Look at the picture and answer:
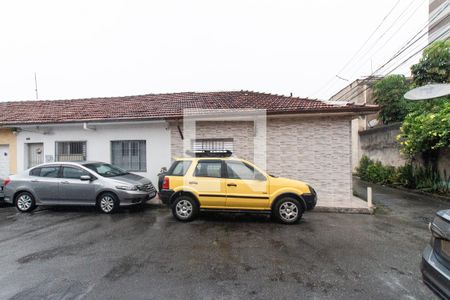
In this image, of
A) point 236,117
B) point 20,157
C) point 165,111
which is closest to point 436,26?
point 236,117

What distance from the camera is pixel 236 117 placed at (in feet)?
27.2

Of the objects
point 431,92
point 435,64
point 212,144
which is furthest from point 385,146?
point 212,144

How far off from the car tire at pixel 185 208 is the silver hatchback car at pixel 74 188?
1.52m

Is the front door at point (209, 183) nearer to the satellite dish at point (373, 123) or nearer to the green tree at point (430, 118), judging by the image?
the green tree at point (430, 118)

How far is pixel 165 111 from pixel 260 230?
6.09 metres

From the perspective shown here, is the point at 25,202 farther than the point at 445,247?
Yes

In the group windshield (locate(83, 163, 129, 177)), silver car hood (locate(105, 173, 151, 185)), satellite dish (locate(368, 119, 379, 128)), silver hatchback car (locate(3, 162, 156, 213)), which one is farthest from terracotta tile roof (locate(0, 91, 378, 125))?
satellite dish (locate(368, 119, 379, 128))

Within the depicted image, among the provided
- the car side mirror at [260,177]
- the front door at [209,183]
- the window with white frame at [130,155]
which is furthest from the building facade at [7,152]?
the car side mirror at [260,177]

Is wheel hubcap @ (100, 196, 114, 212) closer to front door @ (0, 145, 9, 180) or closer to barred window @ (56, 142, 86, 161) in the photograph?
barred window @ (56, 142, 86, 161)

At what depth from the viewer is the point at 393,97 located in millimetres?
14250

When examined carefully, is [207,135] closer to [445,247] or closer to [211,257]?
[211,257]

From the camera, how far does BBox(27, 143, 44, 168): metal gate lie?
9.67 meters

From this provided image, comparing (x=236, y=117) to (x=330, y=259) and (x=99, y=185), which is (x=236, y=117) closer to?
(x=99, y=185)

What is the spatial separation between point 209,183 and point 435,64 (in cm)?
1212
